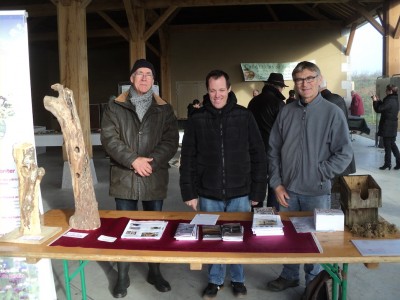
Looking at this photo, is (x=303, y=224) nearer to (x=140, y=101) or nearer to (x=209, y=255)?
(x=209, y=255)

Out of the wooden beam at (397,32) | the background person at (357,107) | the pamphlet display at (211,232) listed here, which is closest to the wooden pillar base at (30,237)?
the pamphlet display at (211,232)

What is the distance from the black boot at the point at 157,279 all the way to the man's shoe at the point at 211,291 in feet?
0.86

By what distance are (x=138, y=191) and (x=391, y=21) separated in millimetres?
8180

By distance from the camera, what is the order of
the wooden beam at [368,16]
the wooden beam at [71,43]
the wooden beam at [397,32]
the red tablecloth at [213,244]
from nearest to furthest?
the red tablecloth at [213,244], the wooden beam at [71,43], the wooden beam at [397,32], the wooden beam at [368,16]

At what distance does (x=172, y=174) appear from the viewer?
21.0 ft

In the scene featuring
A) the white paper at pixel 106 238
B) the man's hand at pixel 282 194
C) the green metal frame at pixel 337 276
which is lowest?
the green metal frame at pixel 337 276

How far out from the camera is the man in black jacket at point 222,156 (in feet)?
7.25

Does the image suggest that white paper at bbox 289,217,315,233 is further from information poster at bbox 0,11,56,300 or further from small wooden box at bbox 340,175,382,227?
information poster at bbox 0,11,56,300

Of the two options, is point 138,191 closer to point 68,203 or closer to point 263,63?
point 68,203

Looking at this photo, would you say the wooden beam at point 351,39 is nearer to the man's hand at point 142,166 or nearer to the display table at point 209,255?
the man's hand at point 142,166

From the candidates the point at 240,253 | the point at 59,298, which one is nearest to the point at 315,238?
the point at 240,253

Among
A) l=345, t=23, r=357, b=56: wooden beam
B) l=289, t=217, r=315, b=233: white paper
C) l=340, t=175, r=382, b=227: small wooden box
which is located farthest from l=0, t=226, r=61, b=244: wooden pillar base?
l=345, t=23, r=357, b=56: wooden beam

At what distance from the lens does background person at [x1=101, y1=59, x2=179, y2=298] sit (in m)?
2.31

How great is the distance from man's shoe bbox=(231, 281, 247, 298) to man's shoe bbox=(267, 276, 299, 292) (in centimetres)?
19
